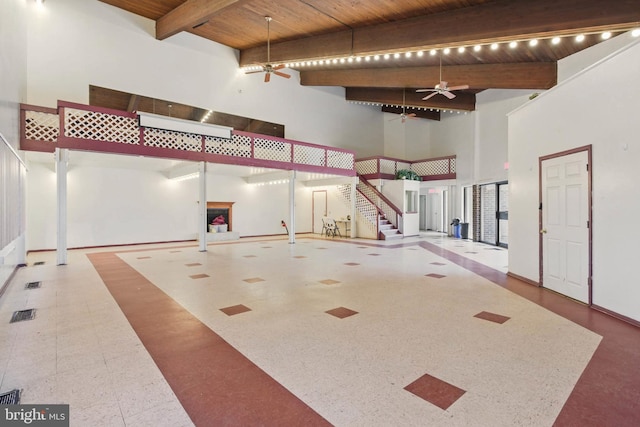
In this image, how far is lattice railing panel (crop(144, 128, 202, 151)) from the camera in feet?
24.5

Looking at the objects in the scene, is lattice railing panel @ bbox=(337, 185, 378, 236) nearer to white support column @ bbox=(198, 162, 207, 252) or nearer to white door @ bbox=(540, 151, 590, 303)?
white support column @ bbox=(198, 162, 207, 252)

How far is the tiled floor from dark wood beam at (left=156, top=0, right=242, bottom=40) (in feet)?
20.5

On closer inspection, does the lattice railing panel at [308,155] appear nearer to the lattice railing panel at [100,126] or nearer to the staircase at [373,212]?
the staircase at [373,212]

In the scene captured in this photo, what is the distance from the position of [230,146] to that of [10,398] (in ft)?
25.2

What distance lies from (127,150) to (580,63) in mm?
10942

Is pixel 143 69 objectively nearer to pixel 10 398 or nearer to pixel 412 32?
pixel 412 32

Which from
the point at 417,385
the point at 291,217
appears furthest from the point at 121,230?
the point at 417,385

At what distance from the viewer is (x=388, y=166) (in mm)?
13445

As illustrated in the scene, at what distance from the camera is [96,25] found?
850 centimetres

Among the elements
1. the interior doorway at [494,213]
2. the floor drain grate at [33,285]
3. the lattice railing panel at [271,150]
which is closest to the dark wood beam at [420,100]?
the interior doorway at [494,213]

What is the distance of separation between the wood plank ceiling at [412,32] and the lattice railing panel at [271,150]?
8.35 feet

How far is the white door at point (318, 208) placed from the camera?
13.8 meters

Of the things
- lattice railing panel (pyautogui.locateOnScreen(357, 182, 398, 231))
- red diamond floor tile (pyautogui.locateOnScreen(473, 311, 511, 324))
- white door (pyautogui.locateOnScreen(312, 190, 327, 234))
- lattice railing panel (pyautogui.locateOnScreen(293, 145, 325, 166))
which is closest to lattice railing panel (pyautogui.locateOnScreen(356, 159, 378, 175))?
lattice railing panel (pyautogui.locateOnScreen(357, 182, 398, 231))

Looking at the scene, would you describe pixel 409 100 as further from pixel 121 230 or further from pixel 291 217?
pixel 121 230
